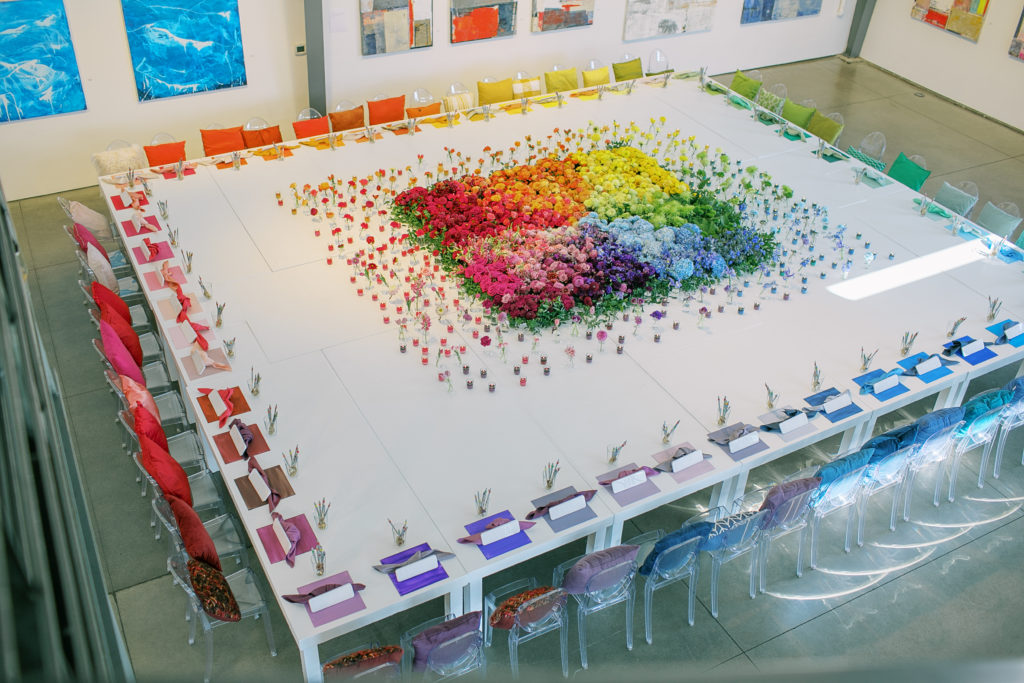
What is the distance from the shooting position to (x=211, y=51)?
983cm

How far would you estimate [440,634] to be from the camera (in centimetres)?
468

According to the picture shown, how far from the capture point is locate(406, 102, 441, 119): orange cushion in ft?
32.6

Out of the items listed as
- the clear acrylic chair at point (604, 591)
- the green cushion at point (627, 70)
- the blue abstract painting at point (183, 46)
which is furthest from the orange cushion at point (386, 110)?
the clear acrylic chair at point (604, 591)

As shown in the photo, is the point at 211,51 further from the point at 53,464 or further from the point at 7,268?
the point at 53,464

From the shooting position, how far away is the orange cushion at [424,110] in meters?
9.92

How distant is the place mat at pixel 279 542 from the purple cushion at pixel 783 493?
2.74m

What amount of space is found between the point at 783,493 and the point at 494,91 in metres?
6.53

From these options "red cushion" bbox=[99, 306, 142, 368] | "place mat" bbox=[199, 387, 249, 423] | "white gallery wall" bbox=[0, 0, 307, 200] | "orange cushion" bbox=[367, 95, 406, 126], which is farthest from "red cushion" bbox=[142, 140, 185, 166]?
"place mat" bbox=[199, 387, 249, 423]

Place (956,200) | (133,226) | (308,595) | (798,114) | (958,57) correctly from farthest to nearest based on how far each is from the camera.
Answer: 1. (958,57)
2. (798,114)
3. (956,200)
4. (133,226)
5. (308,595)

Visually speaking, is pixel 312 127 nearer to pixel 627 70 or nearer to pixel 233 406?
pixel 627 70

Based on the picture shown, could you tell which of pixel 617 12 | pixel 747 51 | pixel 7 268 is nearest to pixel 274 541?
pixel 7 268

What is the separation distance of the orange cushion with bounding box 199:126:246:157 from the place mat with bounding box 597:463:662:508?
18.2ft

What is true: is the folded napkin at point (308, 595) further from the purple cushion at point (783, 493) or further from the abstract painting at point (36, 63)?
the abstract painting at point (36, 63)

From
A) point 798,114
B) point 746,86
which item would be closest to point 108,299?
point 798,114
